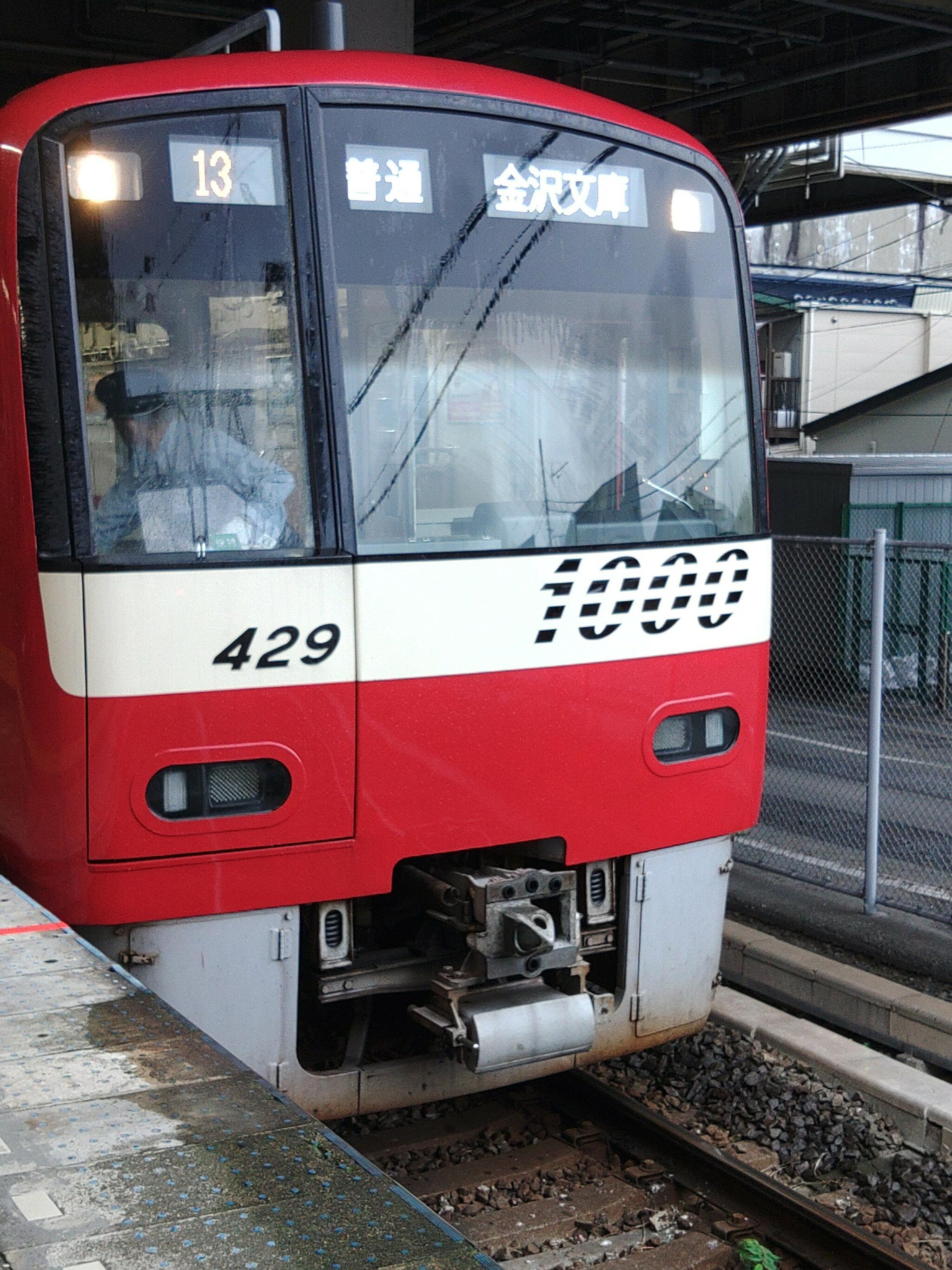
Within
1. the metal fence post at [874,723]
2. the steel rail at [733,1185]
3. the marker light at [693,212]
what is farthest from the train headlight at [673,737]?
the metal fence post at [874,723]

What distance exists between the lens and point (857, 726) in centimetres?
1170

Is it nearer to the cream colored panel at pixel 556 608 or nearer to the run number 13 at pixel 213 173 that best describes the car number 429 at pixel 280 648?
the cream colored panel at pixel 556 608

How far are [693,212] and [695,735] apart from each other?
5.74 ft

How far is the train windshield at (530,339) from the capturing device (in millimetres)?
4184

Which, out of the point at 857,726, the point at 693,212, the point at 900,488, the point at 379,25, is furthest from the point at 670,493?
the point at 900,488

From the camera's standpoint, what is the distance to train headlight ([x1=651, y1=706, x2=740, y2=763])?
473 cm

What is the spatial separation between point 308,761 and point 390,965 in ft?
2.61

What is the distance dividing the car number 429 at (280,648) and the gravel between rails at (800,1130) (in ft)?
7.59

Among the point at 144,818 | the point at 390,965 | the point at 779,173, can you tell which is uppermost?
the point at 779,173

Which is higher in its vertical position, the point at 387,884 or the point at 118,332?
the point at 118,332

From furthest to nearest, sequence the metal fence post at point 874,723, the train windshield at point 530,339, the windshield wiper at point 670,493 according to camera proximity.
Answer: the metal fence post at point 874,723 < the windshield wiper at point 670,493 < the train windshield at point 530,339

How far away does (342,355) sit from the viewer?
163 inches

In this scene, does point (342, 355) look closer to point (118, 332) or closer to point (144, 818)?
point (118, 332)

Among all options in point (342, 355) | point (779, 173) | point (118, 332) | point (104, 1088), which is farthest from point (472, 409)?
point (779, 173)
